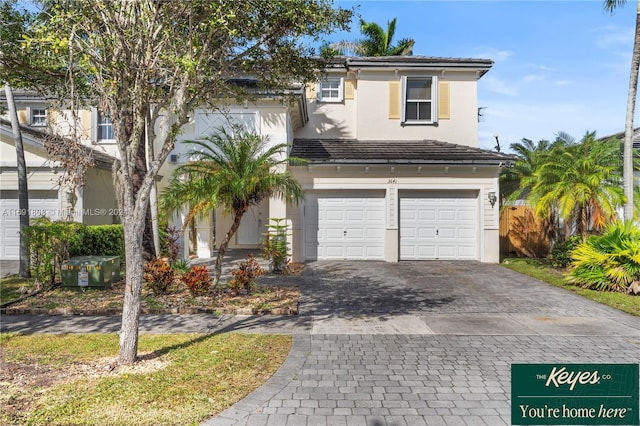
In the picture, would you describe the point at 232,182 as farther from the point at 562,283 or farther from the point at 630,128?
the point at 630,128

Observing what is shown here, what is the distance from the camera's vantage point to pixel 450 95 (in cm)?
1728

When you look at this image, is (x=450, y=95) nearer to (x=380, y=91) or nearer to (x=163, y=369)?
(x=380, y=91)

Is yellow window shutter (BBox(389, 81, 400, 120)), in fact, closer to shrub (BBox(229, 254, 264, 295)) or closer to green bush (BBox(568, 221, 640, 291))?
green bush (BBox(568, 221, 640, 291))

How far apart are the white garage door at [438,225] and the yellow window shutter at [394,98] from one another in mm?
4064

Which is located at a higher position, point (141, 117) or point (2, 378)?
point (141, 117)

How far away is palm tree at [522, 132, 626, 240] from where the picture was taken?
1167cm

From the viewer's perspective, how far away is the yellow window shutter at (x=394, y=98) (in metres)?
17.2

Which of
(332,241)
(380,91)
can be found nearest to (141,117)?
(332,241)

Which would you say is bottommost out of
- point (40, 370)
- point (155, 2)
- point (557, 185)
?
point (40, 370)

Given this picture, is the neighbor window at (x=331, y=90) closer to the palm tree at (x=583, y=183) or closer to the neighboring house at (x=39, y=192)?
the palm tree at (x=583, y=183)

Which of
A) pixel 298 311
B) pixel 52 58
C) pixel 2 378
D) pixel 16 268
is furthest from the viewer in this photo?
pixel 16 268

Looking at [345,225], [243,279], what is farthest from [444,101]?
[243,279]

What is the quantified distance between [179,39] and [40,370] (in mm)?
4743

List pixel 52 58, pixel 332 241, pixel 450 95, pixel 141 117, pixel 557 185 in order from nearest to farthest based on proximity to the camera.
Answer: pixel 141 117 → pixel 52 58 → pixel 557 185 → pixel 332 241 → pixel 450 95
